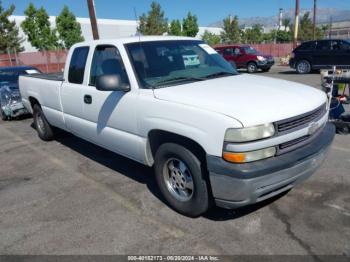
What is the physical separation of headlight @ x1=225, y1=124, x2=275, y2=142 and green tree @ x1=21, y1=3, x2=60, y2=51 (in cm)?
3352

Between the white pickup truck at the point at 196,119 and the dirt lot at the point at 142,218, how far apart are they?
0.34m

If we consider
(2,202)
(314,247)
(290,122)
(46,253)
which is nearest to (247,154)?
(290,122)

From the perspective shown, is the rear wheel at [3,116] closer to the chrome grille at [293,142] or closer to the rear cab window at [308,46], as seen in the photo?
the chrome grille at [293,142]

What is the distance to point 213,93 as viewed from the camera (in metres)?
3.48

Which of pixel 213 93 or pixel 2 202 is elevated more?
pixel 213 93

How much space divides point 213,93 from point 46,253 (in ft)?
7.23

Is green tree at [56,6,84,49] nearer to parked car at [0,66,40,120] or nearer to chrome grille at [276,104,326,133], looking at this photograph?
parked car at [0,66,40,120]

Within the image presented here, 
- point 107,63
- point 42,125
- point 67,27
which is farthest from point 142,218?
point 67,27

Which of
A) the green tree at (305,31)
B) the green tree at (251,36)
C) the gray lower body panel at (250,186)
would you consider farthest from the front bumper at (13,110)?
the green tree at (305,31)

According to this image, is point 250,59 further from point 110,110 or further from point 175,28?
point 175,28

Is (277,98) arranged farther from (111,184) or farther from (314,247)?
(111,184)

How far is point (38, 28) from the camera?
32.8 m

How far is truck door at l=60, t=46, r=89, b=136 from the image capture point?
4.99m

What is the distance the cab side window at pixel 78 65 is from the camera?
5.00 metres
